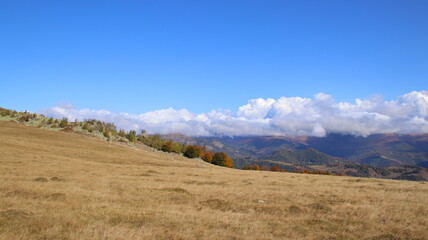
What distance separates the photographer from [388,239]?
12766 millimetres

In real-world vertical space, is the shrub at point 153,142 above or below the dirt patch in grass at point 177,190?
above

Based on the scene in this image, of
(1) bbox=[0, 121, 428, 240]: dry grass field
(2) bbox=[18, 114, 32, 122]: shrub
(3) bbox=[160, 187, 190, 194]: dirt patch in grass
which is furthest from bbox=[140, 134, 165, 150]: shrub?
(3) bbox=[160, 187, 190, 194]: dirt patch in grass

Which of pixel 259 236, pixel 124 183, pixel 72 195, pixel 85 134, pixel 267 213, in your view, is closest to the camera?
pixel 259 236

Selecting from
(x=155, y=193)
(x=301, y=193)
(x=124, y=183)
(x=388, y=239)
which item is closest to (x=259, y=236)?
(x=388, y=239)

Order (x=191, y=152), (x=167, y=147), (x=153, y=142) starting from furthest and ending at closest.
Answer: (x=191, y=152), (x=167, y=147), (x=153, y=142)

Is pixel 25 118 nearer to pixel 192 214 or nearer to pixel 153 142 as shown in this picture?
pixel 153 142

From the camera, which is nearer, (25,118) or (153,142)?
(25,118)

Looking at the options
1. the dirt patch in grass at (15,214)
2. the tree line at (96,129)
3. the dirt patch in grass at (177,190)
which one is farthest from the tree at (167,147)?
the dirt patch in grass at (15,214)

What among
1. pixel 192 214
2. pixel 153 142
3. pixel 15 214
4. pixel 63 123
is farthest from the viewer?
pixel 153 142

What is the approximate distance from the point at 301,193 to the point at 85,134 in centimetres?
7707

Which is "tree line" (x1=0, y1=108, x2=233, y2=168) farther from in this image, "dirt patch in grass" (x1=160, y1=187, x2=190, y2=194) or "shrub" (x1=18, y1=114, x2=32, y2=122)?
"dirt patch in grass" (x1=160, y1=187, x2=190, y2=194)

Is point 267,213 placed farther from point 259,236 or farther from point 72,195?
point 72,195

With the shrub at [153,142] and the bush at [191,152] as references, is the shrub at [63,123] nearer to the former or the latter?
the shrub at [153,142]

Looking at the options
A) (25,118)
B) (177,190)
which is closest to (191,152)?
(25,118)
